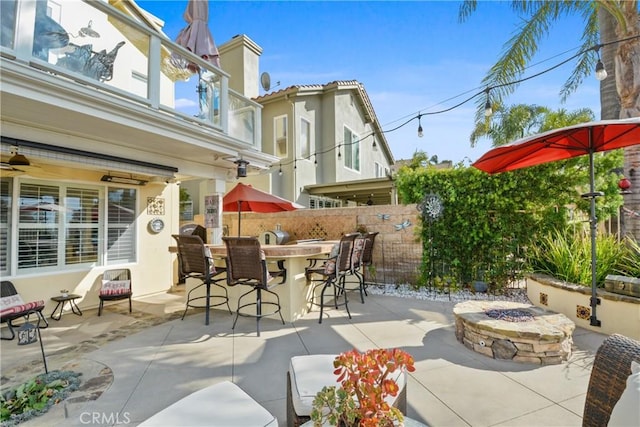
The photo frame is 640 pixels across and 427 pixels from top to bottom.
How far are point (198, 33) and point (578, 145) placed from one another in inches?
256

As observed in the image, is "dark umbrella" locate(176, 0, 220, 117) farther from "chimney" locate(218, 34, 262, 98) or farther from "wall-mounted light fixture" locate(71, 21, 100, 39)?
"chimney" locate(218, 34, 262, 98)

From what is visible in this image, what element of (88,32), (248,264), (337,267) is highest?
(88,32)

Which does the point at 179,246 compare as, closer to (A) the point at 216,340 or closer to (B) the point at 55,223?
(A) the point at 216,340

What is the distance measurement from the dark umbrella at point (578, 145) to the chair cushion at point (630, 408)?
3343mm

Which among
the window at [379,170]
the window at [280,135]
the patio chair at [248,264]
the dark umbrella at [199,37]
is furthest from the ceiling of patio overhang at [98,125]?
the window at [379,170]

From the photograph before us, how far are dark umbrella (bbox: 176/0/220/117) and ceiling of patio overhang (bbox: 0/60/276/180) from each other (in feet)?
2.43

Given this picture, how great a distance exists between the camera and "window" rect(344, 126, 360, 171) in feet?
43.4

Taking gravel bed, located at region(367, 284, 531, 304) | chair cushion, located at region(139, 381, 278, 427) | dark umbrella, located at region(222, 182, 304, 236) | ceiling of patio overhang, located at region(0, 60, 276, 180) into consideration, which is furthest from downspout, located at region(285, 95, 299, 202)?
chair cushion, located at region(139, 381, 278, 427)

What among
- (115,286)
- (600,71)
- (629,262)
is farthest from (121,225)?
(600,71)

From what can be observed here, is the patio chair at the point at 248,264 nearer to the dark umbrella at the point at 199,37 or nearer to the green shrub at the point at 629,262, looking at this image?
the dark umbrella at the point at 199,37

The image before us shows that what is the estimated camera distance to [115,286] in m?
5.64

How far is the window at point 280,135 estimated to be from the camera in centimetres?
1118

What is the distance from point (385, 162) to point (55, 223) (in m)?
17.6

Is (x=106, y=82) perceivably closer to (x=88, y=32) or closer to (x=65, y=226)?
(x=88, y=32)
